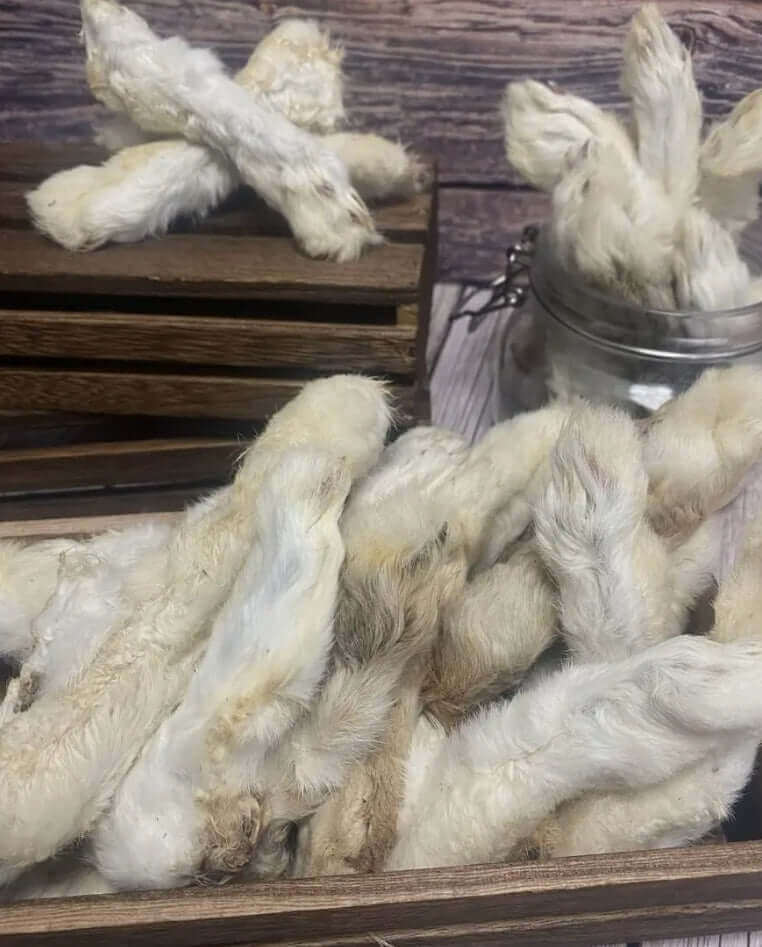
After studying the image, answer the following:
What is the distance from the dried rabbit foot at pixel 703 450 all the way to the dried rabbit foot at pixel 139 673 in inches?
6.3

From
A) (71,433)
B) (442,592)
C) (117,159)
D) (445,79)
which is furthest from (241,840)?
(445,79)

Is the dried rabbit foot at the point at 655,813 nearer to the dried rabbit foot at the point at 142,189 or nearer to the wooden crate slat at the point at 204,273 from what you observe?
the wooden crate slat at the point at 204,273

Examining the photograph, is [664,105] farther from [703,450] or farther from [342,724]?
[342,724]

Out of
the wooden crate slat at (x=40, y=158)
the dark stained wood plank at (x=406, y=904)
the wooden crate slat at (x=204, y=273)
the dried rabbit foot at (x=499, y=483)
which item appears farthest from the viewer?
the wooden crate slat at (x=40, y=158)

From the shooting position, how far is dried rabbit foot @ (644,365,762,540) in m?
0.44

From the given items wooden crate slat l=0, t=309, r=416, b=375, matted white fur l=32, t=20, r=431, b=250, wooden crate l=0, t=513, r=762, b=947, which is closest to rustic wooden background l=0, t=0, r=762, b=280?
matted white fur l=32, t=20, r=431, b=250

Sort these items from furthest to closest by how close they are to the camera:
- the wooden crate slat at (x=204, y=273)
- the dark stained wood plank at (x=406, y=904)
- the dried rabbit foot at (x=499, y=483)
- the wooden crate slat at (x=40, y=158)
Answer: the wooden crate slat at (x=40, y=158) → the wooden crate slat at (x=204, y=273) → the dried rabbit foot at (x=499, y=483) → the dark stained wood plank at (x=406, y=904)

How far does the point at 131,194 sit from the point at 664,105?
37cm

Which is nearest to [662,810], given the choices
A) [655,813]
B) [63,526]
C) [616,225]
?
[655,813]

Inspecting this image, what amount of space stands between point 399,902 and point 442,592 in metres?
0.15

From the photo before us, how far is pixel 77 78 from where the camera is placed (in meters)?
0.82

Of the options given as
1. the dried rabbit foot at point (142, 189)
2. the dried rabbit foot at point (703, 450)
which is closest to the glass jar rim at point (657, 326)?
the dried rabbit foot at point (703, 450)

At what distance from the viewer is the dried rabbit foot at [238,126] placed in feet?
2.00

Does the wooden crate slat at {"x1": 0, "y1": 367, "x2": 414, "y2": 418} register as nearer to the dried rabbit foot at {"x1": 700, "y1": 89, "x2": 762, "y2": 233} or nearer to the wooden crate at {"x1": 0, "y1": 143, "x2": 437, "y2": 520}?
Answer: the wooden crate at {"x1": 0, "y1": 143, "x2": 437, "y2": 520}
